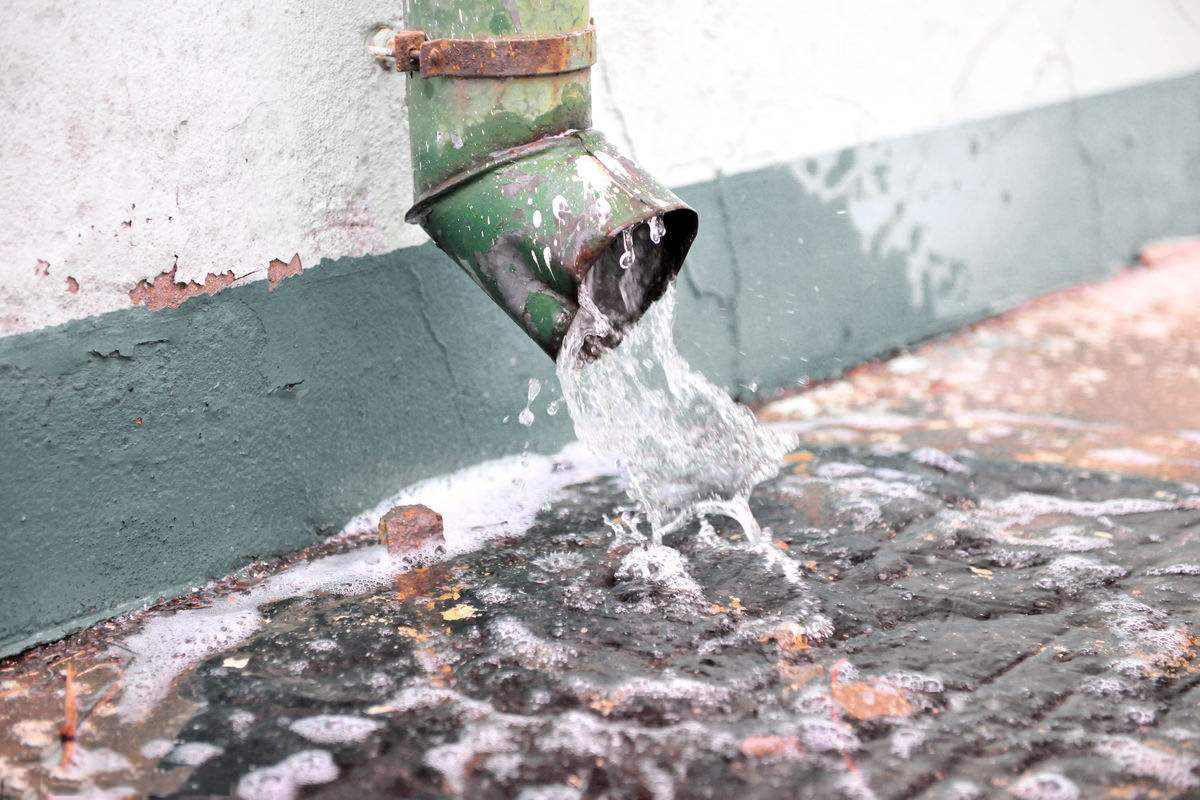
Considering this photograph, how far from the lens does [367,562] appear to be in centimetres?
276

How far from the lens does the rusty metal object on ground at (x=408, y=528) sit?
9.14ft

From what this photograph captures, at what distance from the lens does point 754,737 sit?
201cm

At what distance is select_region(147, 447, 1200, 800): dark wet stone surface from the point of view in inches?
75.9

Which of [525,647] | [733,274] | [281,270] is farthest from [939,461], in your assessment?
[281,270]

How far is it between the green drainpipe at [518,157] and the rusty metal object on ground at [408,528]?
1.82 ft

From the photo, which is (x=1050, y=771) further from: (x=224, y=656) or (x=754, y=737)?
(x=224, y=656)

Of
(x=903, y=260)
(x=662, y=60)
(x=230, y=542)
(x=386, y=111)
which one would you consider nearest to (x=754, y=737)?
(x=230, y=542)

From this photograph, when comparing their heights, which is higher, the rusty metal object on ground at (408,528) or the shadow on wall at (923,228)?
the shadow on wall at (923,228)

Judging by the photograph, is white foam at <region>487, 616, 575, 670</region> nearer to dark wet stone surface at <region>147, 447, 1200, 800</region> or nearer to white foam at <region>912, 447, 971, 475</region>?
dark wet stone surface at <region>147, 447, 1200, 800</region>

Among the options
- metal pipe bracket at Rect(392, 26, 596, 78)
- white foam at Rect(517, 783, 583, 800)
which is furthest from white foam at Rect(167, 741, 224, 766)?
metal pipe bracket at Rect(392, 26, 596, 78)

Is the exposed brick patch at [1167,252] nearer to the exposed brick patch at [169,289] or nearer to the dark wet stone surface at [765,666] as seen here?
the dark wet stone surface at [765,666]

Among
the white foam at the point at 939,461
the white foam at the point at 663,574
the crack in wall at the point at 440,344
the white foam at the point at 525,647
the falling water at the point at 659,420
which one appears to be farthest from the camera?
the white foam at the point at 939,461

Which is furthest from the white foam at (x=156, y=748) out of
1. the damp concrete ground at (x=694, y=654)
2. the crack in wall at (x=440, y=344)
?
the crack in wall at (x=440, y=344)

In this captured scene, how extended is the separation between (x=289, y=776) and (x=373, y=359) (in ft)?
3.95
